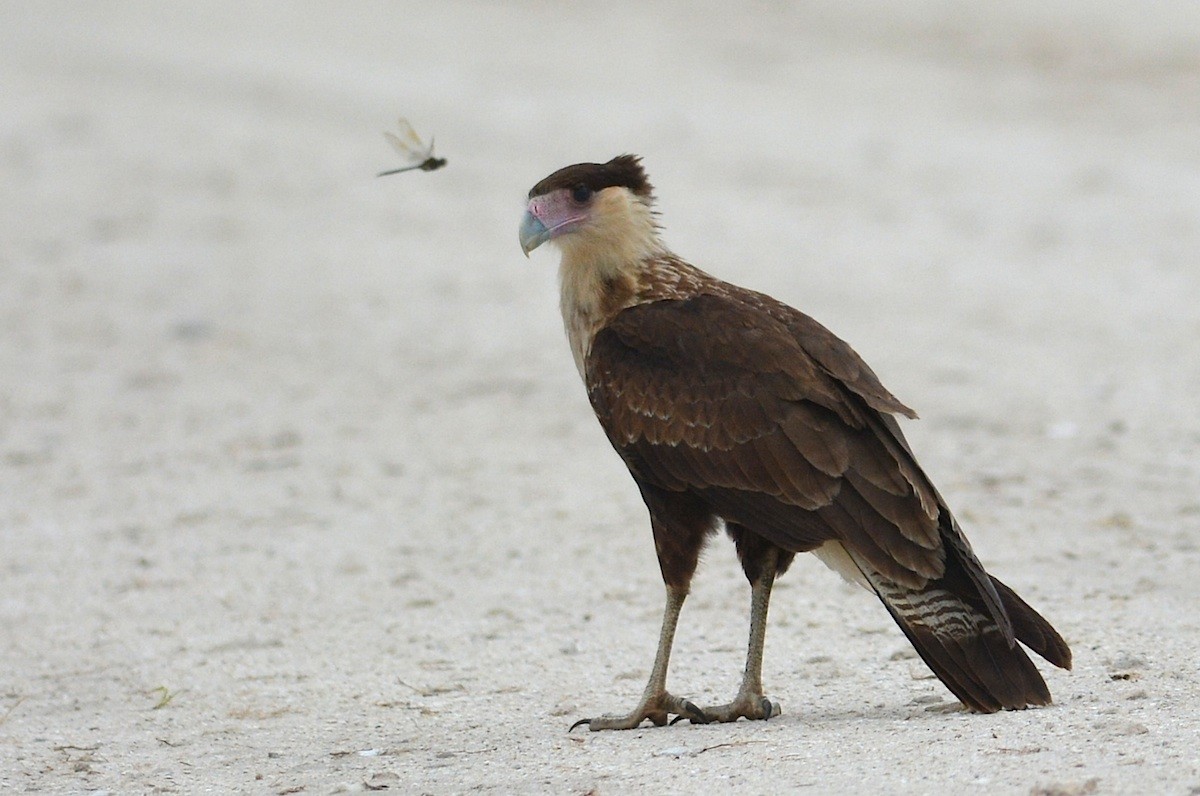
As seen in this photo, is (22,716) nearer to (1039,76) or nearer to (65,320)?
(65,320)

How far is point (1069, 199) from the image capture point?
13359 millimetres

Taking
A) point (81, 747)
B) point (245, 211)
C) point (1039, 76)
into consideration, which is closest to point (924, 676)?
point (81, 747)

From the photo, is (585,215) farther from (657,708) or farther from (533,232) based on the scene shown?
(657,708)

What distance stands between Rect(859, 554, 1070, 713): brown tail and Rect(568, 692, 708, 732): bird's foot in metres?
0.68

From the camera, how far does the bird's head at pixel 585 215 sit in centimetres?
578

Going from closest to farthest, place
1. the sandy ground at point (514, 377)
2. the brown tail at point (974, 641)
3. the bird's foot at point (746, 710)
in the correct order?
the brown tail at point (974, 641) < the bird's foot at point (746, 710) < the sandy ground at point (514, 377)

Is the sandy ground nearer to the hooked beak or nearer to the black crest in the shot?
the hooked beak

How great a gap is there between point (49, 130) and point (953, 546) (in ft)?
43.2

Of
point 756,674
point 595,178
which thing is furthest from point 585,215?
point 756,674

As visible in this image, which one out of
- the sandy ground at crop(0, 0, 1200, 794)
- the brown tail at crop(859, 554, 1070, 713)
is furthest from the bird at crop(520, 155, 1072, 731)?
the sandy ground at crop(0, 0, 1200, 794)

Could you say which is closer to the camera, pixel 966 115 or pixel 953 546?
pixel 953 546

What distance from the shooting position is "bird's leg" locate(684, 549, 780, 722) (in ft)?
17.3

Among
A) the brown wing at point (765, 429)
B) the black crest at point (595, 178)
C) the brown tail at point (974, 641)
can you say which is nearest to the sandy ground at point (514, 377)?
the brown tail at point (974, 641)

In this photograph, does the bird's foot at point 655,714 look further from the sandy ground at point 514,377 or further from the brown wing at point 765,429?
the brown wing at point 765,429
